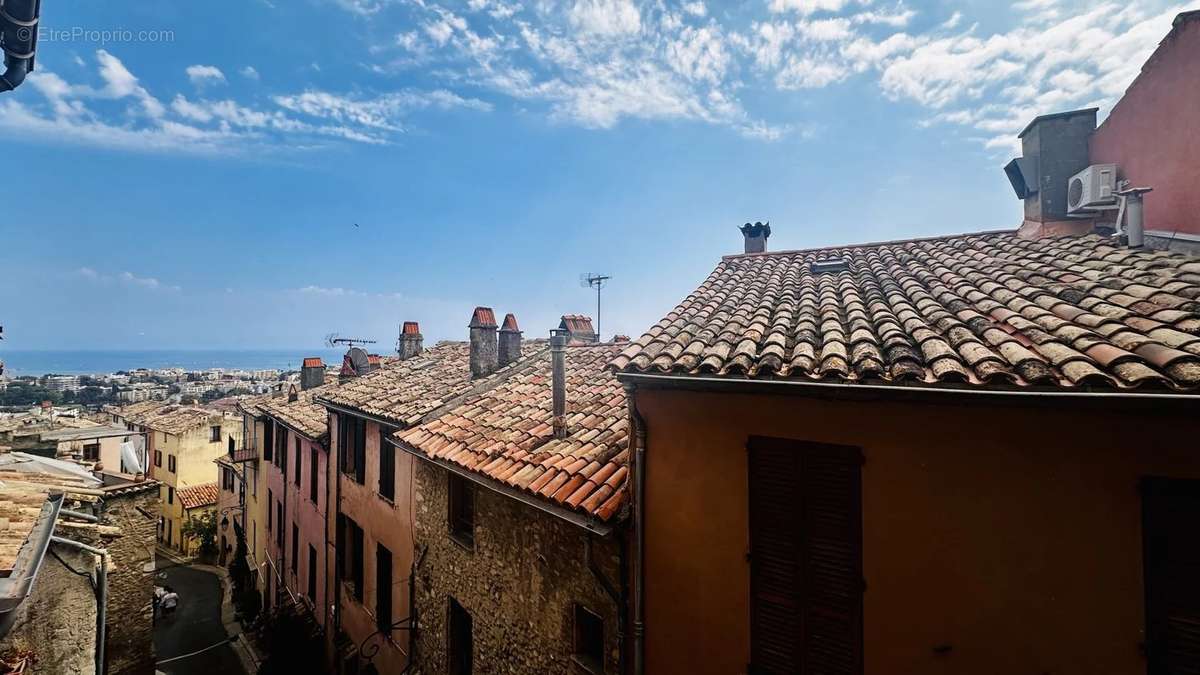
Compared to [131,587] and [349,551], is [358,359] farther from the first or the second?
[131,587]

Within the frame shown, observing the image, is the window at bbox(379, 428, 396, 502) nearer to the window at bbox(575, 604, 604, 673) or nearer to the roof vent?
the window at bbox(575, 604, 604, 673)

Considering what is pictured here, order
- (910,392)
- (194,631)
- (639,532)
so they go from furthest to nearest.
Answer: (194,631), (639,532), (910,392)

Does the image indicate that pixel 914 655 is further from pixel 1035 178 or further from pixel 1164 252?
pixel 1035 178

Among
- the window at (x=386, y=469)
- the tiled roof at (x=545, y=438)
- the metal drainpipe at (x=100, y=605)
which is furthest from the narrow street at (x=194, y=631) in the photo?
the tiled roof at (x=545, y=438)

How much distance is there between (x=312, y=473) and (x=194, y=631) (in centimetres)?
1234

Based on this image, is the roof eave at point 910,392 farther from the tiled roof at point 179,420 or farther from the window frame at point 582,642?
the tiled roof at point 179,420

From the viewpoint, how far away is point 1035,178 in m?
6.88

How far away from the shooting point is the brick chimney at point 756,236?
1005 centimetres

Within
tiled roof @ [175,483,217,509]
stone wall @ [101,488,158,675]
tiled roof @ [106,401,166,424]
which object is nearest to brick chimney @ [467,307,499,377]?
stone wall @ [101,488,158,675]

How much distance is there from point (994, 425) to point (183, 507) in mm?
40819

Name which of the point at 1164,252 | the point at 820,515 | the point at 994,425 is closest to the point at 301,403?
the point at 820,515

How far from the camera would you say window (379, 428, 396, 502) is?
35.3 ft

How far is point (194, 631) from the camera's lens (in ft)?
67.7

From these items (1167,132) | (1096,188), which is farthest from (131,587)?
(1167,132)
